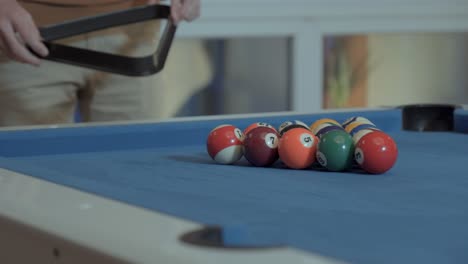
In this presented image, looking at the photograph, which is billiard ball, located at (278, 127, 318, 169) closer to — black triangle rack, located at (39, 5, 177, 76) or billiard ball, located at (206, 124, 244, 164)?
billiard ball, located at (206, 124, 244, 164)

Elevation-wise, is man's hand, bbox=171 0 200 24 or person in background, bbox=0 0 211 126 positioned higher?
man's hand, bbox=171 0 200 24

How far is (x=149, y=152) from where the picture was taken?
1696 mm

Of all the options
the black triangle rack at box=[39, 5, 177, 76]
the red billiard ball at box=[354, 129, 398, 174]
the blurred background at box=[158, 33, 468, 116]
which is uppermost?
the black triangle rack at box=[39, 5, 177, 76]

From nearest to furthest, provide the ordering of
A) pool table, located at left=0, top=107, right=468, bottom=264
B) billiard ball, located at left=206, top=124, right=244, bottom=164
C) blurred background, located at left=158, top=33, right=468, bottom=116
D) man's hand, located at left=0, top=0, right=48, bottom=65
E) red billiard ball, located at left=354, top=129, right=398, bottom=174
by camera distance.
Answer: pool table, located at left=0, top=107, right=468, bottom=264 < red billiard ball, located at left=354, top=129, right=398, bottom=174 < billiard ball, located at left=206, top=124, right=244, bottom=164 < man's hand, located at left=0, top=0, right=48, bottom=65 < blurred background, located at left=158, top=33, right=468, bottom=116

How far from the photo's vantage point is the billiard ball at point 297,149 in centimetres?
145

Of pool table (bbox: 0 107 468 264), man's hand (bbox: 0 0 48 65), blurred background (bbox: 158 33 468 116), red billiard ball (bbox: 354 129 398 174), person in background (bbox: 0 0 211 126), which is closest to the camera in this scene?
pool table (bbox: 0 107 468 264)

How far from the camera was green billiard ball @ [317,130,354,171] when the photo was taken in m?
1.41

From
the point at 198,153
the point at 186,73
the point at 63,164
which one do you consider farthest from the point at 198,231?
the point at 186,73

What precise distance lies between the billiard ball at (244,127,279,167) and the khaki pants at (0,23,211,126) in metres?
1.05

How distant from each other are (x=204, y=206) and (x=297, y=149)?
0.41 m

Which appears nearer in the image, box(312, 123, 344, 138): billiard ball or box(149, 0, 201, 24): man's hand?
box(312, 123, 344, 138): billiard ball

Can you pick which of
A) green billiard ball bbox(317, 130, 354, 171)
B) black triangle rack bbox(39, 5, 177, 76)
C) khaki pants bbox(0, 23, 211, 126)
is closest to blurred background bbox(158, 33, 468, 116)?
khaki pants bbox(0, 23, 211, 126)

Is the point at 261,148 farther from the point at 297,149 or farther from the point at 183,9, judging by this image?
the point at 183,9

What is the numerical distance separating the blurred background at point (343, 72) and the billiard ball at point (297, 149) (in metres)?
2.31
